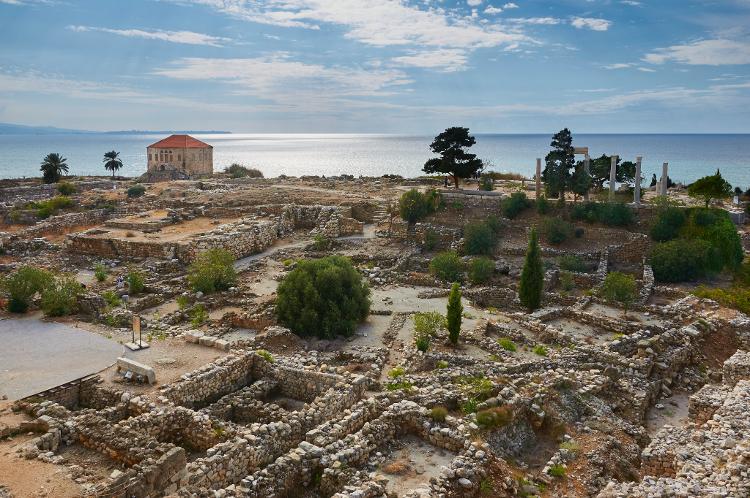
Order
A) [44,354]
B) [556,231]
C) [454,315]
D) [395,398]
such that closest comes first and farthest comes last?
[395,398] → [44,354] → [454,315] → [556,231]

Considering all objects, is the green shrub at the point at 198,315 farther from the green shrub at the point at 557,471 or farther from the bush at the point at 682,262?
the bush at the point at 682,262

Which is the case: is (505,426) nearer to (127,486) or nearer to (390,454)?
(390,454)

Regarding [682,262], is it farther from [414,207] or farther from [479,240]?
[414,207]

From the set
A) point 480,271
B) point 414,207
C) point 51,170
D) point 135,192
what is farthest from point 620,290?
point 51,170

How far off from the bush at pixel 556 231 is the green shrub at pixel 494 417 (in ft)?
72.2

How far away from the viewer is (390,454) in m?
12.5

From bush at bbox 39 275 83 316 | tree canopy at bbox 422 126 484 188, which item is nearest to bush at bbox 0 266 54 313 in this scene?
bush at bbox 39 275 83 316

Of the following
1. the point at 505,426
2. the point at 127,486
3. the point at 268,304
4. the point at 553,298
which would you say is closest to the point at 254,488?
the point at 127,486

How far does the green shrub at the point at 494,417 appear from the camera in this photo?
512 inches

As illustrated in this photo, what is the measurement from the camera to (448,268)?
93.7ft

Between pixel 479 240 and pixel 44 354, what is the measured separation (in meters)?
22.2

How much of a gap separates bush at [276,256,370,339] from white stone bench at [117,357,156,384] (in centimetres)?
614

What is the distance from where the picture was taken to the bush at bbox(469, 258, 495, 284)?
1099 inches

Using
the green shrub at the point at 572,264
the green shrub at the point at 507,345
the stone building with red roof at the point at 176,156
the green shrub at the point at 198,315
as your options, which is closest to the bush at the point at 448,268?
the green shrub at the point at 572,264
